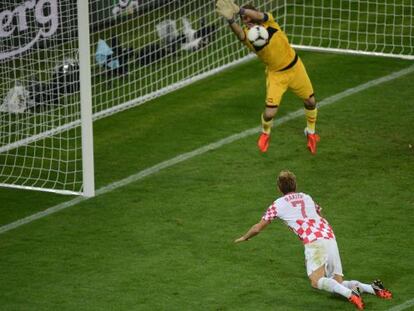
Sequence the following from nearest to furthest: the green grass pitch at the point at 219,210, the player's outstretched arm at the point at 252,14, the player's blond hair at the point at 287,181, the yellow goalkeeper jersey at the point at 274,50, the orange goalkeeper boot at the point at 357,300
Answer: the orange goalkeeper boot at the point at 357,300
the player's blond hair at the point at 287,181
the green grass pitch at the point at 219,210
the player's outstretched arm at the point at 252,14
the yellow goalkeeper jersey at the point at 274,50

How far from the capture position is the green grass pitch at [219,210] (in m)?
13.5

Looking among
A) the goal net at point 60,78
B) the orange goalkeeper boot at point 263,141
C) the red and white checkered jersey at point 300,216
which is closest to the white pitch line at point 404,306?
the red and white checkered jersey at point 300,216

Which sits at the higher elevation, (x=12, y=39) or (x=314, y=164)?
(x=12, y=39)

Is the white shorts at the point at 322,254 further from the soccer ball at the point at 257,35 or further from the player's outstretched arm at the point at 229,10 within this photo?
the soccer ball at the point at 257,35

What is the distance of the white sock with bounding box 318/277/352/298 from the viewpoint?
41.9 feet

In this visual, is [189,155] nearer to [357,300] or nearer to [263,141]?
[263,141]

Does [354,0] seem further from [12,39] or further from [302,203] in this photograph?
[302,203]

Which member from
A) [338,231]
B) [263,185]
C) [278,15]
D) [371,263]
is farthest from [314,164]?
[278,15]

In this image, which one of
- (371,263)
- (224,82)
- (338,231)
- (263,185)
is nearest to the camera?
(371,263)

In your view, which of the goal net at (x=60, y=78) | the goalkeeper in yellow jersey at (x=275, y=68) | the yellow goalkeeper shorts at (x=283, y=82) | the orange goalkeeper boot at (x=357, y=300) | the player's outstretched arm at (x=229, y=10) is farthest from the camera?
the goal net at (x=60, y=78)

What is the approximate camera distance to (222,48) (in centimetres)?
2130

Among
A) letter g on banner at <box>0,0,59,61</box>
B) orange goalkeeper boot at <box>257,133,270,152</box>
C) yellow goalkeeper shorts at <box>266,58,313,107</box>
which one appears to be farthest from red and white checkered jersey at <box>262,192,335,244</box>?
letter g on banner at <box>0,0,59,61</box>

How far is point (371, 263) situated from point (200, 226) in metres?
2.25

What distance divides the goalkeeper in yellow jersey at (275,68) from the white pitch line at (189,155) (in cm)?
93
